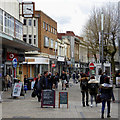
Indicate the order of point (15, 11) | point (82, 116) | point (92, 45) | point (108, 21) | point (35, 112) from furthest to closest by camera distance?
point (92, 45), point (108, 21), point (15, 11), point (35, 112), point (82, 116)

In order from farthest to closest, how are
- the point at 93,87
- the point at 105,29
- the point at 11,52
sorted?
the point at 105,29 → the point at 11,52 → the point at 93,87

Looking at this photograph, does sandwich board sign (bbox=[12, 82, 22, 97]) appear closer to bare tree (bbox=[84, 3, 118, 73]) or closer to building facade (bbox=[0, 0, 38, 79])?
building facade (bbox=[0, 0, 38, 79])

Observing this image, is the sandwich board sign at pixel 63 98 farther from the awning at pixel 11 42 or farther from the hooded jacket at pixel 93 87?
the awning at pixel 11 42

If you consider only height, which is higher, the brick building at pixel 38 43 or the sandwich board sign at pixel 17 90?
the brick building at pixel 38 43

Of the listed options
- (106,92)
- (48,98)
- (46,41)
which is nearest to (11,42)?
(48,98)

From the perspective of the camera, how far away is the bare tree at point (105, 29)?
4397 centimetres

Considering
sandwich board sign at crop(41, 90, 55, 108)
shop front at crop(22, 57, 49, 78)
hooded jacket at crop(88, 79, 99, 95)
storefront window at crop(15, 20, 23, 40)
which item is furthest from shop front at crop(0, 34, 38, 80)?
hooded jacket at crop(88, 79, 99, 95)

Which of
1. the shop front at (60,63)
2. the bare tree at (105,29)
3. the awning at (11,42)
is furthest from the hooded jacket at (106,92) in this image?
the shop front at (60,63)

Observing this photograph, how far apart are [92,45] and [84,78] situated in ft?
118

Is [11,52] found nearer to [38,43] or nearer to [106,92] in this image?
[38,43]

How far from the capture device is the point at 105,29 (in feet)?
149

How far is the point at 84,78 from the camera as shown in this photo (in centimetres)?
1560

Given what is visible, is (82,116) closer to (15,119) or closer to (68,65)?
(15,119)

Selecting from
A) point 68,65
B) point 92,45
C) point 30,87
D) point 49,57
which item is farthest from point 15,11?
point 68,65
